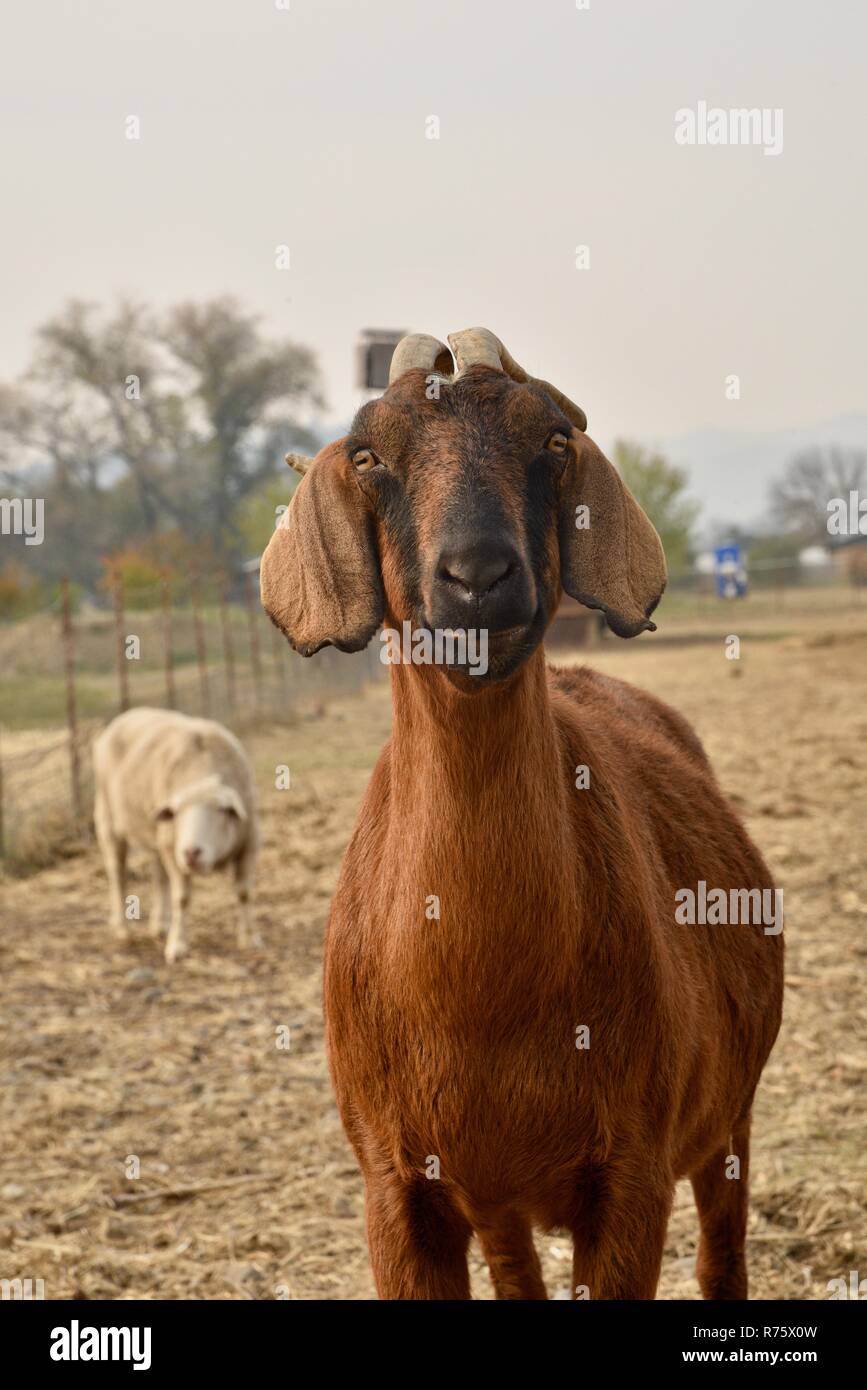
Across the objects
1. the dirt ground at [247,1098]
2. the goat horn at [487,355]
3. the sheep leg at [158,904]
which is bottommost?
the dirt ground at [247,1098]

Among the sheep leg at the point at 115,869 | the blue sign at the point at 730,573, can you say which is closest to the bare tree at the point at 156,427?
the blue sign at the point at 730,573

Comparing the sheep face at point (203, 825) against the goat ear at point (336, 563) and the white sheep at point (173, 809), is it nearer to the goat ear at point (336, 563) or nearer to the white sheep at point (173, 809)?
the white sheep at point (173, 809)

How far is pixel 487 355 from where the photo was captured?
2834mm

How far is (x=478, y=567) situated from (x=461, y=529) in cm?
10

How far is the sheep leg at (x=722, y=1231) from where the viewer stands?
13.9 ft

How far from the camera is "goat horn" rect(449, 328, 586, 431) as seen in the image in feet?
9.27

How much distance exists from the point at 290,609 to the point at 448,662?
0.47 meters

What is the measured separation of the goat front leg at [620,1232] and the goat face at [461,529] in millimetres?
1200

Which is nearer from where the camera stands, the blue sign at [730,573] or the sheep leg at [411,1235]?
the sheep leg at [411,1235]

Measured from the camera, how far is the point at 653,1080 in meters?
3.01

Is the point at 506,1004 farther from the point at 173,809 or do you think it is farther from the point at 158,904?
the point at 158,904

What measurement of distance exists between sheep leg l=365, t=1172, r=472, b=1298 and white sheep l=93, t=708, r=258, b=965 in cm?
587

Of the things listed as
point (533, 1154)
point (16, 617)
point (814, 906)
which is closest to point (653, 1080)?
point (533, 1154)
